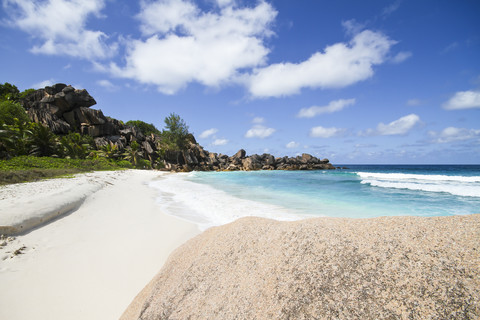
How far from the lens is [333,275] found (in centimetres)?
183

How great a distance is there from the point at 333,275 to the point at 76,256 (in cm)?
468

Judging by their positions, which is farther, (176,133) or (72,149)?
(176,133)

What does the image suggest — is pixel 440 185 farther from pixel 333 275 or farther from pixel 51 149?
pixel 51 149

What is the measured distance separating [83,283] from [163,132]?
185 ft

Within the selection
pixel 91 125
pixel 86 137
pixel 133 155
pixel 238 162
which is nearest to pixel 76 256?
pixel 133 155

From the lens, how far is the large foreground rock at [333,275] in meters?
1.48

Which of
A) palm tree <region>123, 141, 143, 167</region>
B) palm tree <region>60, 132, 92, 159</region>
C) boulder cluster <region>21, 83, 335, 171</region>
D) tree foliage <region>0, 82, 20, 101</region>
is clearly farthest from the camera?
tree foliage <region>0, 82, 20, 101</region>

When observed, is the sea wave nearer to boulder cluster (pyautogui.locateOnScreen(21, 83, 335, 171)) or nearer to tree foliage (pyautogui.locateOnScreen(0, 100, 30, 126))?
boulder cluster (pyautogui.locateOnScreen(21, 83, 335, 171))

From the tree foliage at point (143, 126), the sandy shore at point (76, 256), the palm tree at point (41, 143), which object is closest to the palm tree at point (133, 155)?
the palm tree at point (41, 143)

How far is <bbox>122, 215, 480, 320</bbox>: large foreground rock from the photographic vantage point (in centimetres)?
148

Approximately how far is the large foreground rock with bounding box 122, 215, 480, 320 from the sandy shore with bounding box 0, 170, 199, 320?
953 millimetres

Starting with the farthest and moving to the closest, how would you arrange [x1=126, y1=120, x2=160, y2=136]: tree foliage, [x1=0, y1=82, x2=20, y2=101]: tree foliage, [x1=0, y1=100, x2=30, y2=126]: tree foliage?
1. [x1=126, y1=120, x2=160, y2=136]: tree foliage
2. [x1=0, y1=82, x2=20, y2=101]: tree foliage
3. [x1=0, y1=100, x2=30, y2=126]: tree foliage

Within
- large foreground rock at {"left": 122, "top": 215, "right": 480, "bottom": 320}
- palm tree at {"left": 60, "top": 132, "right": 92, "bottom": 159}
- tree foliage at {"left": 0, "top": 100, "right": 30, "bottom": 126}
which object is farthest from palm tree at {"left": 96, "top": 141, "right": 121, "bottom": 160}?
large foreground rock at {"left": 122, "top": 215, "right": 480, "bottom": 320}

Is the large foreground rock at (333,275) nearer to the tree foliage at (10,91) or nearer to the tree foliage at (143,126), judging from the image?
the tree foliage at (10,91)
